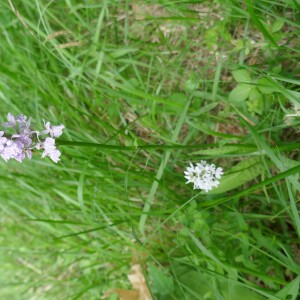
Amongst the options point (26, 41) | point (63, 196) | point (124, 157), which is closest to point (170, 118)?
point (124, 157)

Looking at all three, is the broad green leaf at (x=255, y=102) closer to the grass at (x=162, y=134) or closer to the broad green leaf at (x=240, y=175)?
the grass at (x=162, y=134)

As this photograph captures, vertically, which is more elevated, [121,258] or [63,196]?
[63,196]


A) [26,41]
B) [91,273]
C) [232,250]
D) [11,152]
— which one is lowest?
[232,250]

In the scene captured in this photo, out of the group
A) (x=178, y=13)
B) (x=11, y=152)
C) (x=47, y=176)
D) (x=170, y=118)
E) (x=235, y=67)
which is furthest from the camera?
(x=47, y=176)

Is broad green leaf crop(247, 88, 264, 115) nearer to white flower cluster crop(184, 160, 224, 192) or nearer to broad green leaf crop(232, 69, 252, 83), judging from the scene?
broad green leaf crop(232, 69, 252, 83)

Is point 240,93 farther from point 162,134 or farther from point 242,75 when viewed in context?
point 162,134

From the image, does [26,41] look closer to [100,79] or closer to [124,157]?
[100,79]

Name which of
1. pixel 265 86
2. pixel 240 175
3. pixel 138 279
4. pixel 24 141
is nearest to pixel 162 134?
pixel 240 175
